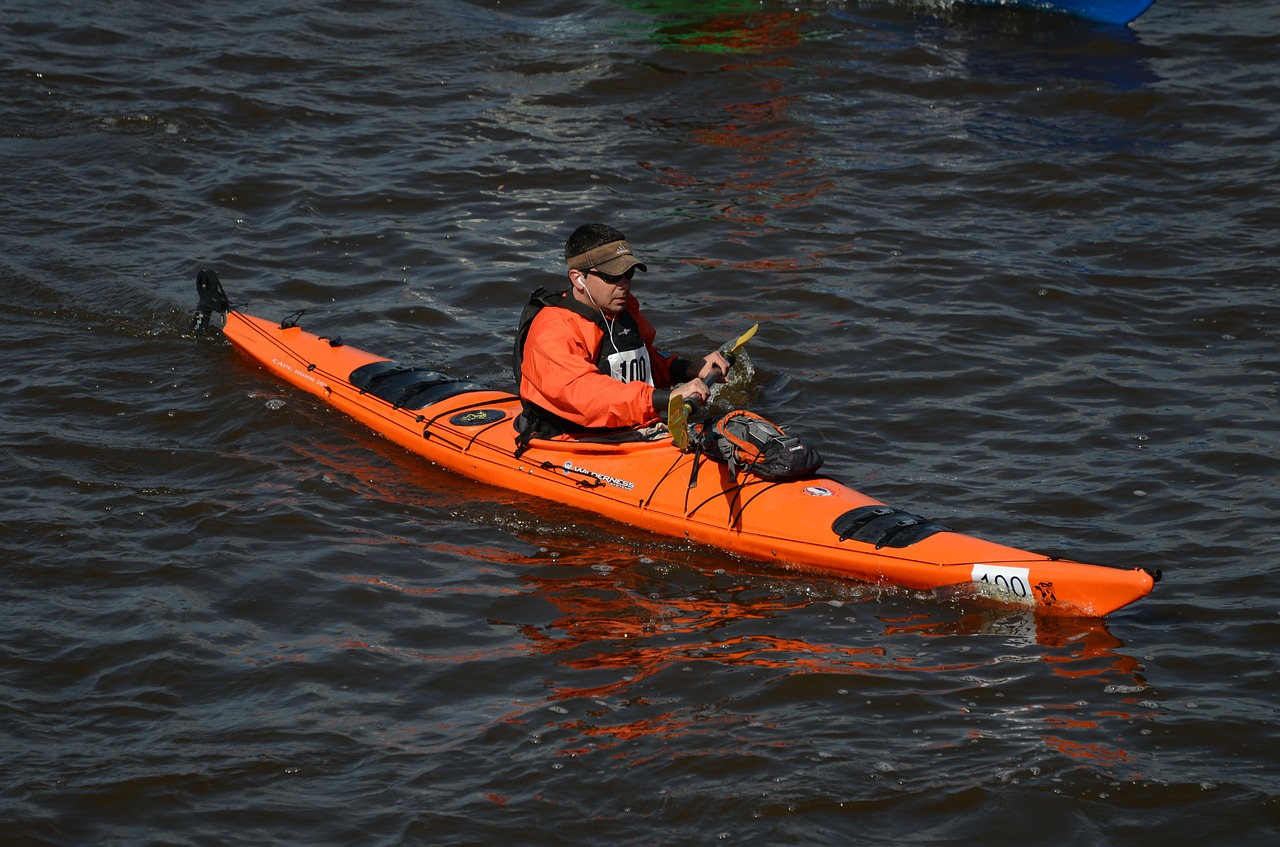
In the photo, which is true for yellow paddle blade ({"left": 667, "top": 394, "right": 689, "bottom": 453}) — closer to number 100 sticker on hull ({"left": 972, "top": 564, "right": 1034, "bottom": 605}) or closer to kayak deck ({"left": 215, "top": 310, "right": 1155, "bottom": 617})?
kayak deck ({"left": 215, "top": 310, "right": 1155, "bottom": 617})

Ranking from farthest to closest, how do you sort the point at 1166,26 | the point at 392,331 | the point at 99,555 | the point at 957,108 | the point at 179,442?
the point at 1166,26
the point at 957,108
the point at 392,331
the point at 179,442
the point at 99,555

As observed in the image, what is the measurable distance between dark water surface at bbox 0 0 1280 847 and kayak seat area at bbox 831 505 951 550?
222 millimetres

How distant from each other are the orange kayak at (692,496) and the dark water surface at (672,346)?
12 cm

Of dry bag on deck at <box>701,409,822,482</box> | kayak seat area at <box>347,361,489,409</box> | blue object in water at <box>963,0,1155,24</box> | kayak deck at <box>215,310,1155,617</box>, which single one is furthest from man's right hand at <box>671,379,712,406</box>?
blue object in water at <box>963,0,1155,24</box>

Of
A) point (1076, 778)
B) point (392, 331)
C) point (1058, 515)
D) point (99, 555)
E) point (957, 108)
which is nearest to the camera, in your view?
point (1076, 778)

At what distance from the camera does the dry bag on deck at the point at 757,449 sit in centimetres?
542

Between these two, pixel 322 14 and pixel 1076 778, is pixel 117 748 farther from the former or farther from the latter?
pixel 322 14

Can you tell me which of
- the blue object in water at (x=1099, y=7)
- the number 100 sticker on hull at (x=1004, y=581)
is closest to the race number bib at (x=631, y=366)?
the number 100 sticker on hull at (x=1004, y=581)

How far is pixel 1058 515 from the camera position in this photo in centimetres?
568

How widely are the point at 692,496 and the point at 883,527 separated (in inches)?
32.8

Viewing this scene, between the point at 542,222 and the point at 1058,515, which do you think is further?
the point at 542,222

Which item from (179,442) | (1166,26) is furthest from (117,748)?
(1166,26)

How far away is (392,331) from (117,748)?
4.06 m

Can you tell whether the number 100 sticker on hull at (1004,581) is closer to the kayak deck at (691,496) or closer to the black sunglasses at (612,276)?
the kayak deck at (691,496)
